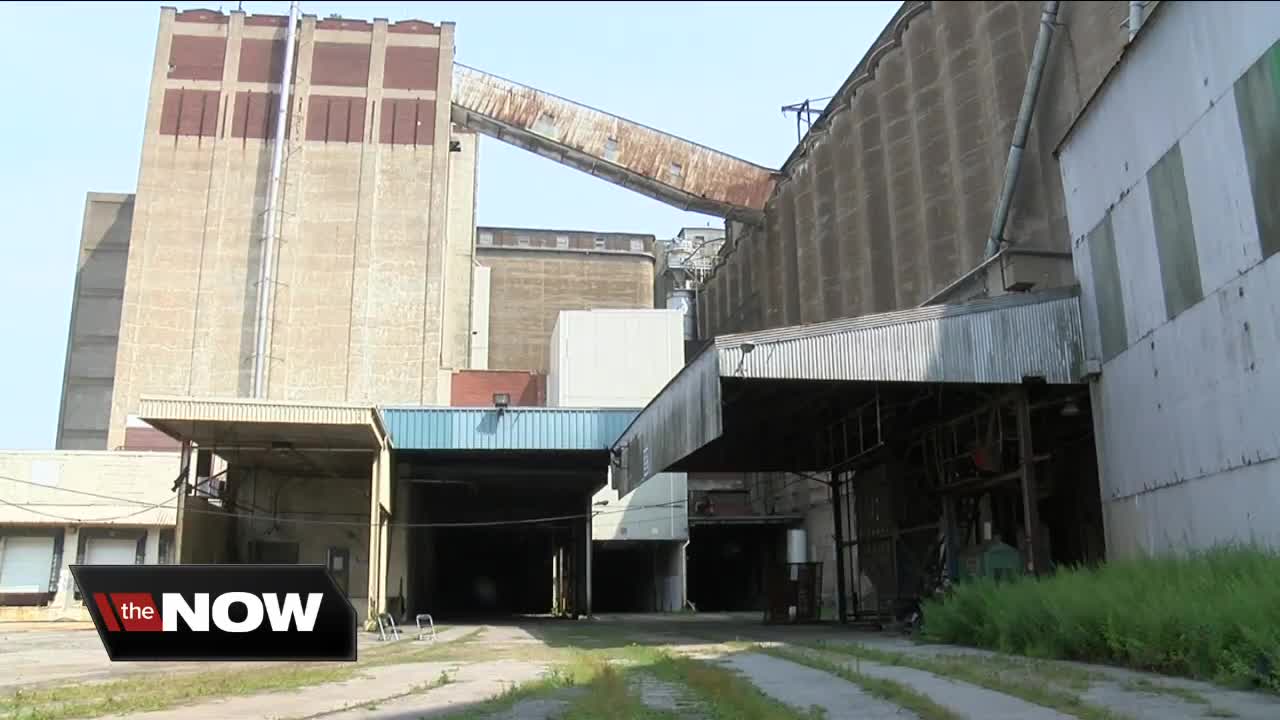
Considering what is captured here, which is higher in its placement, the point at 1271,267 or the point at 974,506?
the point at 1271,267

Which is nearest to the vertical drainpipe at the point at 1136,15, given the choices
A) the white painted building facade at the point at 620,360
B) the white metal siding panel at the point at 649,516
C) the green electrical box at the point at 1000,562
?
the green electrical box at the point at 1000,562

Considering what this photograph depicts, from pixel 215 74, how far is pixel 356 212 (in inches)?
348

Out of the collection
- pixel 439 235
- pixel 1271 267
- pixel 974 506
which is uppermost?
pixel 439 235

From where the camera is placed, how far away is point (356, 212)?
46.4 metres

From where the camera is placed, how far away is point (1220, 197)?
13.0m

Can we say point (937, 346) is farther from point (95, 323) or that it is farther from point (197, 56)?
point (95, 323)

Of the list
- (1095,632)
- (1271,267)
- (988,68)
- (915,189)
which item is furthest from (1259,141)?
(915,189)

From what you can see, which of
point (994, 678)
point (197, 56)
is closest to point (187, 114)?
point (197, 56)

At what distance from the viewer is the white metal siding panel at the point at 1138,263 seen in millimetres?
15047

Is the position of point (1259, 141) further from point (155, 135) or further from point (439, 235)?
point (155, 135)

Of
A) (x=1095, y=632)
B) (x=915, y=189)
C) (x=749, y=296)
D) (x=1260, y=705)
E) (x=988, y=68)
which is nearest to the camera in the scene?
(x=1260, y=705)

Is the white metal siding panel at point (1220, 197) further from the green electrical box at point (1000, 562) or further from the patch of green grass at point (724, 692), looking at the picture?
the patch of green grass at point (724, 692)

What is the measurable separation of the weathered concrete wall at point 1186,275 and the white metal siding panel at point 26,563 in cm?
3107

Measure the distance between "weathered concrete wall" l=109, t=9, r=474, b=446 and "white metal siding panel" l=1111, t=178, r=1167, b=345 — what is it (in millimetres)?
32841
